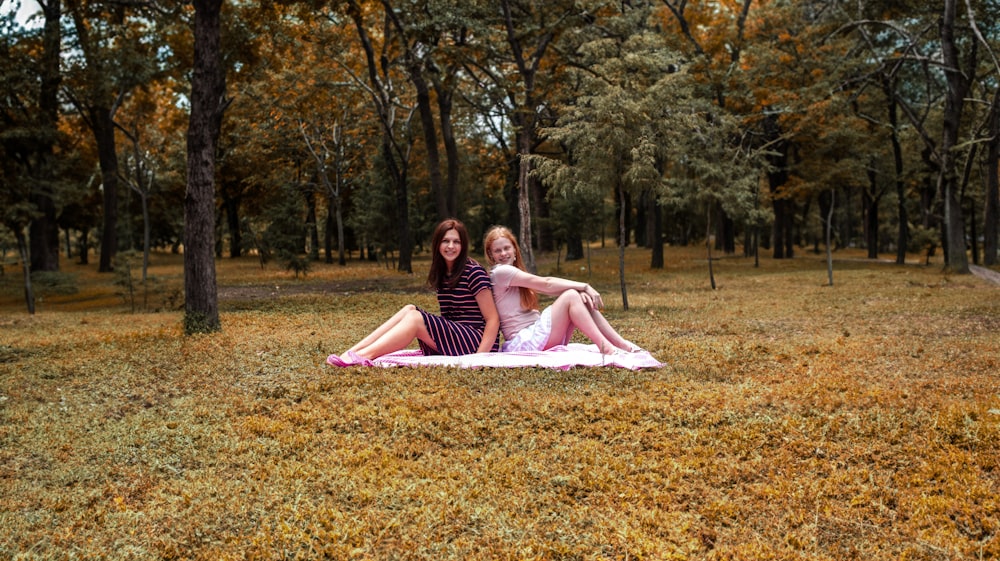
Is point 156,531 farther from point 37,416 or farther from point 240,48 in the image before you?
point 240,48

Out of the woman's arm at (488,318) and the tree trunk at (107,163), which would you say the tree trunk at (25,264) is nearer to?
the tree trunk at (107,163)

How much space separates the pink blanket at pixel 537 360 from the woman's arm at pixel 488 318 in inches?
4.8

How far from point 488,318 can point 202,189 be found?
559 centimetres

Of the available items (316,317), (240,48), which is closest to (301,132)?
(240,48)

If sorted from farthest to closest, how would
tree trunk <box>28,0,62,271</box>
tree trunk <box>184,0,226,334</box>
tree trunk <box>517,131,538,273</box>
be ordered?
tree trunk <box>28,0,62,271</box>
tree trunk <box>517,131,538,273</box>
tree trunk <box>184,0,226,334</box>

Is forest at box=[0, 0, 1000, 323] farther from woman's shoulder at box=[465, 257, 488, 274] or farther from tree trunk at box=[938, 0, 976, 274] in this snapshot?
woman's shoulder at box=[465, 257, 488, 274]

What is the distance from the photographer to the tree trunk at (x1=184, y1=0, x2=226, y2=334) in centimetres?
1080

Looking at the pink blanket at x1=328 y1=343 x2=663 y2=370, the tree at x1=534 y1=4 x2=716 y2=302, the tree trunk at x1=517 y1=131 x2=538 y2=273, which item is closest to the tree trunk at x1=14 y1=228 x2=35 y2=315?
the tree trunk at x1=517 y1=131 x2=538 y2=273

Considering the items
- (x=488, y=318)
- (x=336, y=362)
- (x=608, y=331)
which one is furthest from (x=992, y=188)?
(x=336, y=362)

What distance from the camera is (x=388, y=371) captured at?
721 centimetres

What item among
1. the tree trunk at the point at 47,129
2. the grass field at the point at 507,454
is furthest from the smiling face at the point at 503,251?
the tree trunk at the point at 47,129

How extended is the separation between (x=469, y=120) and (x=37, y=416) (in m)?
29.3

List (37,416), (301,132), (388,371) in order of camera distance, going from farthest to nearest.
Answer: (301,132) → (388,371) → (37,416)

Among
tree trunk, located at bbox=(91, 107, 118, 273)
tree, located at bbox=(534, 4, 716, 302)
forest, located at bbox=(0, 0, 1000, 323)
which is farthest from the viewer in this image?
tree trunk, located at bbox=(91, 107, 118, 273)
